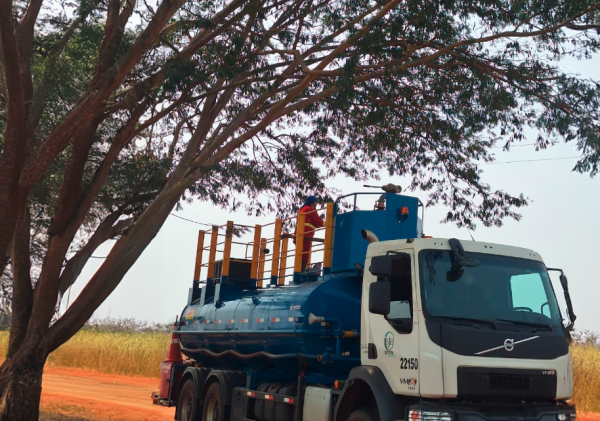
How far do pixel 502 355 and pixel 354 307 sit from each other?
8.56ft

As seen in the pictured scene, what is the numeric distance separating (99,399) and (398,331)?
1526 cm

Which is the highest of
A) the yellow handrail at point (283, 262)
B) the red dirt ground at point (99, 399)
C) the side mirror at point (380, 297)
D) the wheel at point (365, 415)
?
the yellow handrail at point (283, 262)

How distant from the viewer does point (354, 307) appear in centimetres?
983

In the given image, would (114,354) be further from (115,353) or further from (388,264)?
(388,264)

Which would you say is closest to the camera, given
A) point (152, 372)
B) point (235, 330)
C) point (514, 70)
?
point (235, 330)

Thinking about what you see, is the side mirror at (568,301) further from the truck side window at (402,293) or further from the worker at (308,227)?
the worker at (308,227)

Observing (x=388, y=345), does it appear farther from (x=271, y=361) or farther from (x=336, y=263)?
(x=271, y=361)

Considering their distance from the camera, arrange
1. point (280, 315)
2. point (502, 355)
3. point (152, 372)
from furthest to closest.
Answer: point (152, 372) < point (280, 315) < point (502, 355)

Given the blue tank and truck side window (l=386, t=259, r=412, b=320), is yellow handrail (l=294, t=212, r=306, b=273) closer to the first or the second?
the blue tank

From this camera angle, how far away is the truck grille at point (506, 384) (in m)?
7.47

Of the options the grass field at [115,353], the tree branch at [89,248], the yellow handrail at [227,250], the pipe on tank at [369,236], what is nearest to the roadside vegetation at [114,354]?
the grass field at [115,353]

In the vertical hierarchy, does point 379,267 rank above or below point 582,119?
below

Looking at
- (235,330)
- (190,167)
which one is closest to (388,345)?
(235,330)

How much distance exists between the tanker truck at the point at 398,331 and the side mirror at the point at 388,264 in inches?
0.5
